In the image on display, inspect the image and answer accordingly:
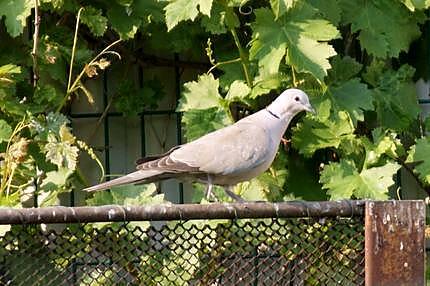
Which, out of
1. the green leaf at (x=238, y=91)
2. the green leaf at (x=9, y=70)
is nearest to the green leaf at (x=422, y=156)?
the green leaf at (x=238, y=91)

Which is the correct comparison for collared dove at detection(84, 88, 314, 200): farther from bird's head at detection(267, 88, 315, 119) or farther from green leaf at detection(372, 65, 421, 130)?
green leaf at detection(372, 65, 421, 130)

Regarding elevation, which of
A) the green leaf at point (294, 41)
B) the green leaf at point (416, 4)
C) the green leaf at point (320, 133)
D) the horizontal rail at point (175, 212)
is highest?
the green leaf at point (416, 4)

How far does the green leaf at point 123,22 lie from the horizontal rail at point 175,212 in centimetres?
191

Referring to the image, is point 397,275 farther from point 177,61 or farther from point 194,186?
point 177,61

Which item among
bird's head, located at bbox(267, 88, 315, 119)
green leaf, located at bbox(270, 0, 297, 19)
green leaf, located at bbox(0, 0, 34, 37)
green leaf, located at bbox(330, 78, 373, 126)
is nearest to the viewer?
bird's head, located at bbox(267, 88, 315, 119)

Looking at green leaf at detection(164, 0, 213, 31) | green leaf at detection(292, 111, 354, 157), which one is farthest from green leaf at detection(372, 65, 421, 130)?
green leaf at detection(164, 0, 213, 31)

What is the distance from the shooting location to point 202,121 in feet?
13.8

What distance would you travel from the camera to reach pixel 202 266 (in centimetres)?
269

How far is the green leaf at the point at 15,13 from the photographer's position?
4023 mm

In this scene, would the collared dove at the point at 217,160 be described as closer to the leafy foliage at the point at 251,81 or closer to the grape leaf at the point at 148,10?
the leafy foliage at the point at 251,81

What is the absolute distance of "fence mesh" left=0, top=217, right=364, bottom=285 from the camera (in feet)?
8.21

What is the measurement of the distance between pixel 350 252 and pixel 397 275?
212 millimetres

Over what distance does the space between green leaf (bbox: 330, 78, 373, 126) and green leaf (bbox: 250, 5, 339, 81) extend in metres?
0.31

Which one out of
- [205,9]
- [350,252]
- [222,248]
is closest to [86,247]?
[222,248]
